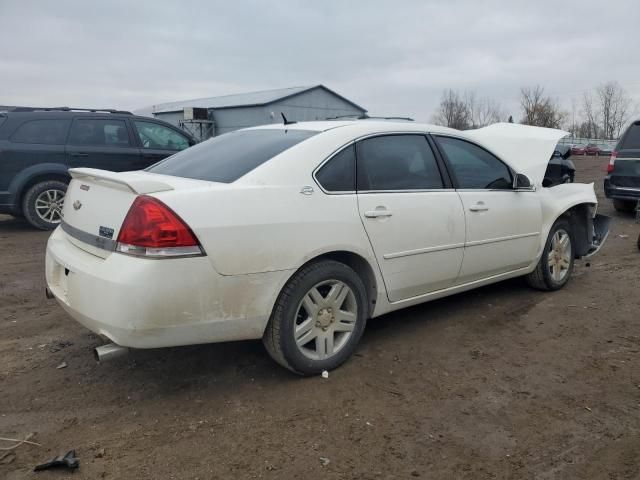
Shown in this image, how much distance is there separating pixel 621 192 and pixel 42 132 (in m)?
9.81

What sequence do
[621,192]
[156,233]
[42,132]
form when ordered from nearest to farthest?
[156,233] → [42,132] → [621,192]

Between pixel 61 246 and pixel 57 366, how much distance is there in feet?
2.64

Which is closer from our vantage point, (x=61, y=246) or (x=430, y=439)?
(x=430, y=439)

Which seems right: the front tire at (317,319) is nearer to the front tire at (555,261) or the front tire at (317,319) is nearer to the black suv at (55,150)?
the front tire at (555,261)

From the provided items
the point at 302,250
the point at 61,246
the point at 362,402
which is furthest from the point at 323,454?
the point at 61,246

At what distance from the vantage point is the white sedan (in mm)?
2639

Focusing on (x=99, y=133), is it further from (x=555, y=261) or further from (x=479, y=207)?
(x=555, y=261)

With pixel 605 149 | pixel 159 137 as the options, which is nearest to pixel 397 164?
pixel 159 137

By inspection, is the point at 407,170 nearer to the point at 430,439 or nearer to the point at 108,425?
the point at 430,439

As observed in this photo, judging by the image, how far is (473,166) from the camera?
4242 millimetres

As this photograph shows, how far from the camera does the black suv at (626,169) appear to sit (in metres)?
9.27

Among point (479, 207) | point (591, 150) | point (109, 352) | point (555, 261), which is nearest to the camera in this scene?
point (109, 352)

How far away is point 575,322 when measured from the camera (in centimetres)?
425

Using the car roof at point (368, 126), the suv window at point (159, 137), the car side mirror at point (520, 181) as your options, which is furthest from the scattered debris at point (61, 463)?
the suv window at point (159, 137)
